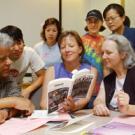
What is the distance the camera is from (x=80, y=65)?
246cm

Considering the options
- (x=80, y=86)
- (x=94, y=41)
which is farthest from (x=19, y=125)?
(x=94, y=41)

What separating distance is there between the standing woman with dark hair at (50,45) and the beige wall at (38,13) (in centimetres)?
80

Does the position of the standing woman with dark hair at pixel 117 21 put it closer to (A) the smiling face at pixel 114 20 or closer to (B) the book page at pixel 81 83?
(A) the smiling face at pixel 114 20

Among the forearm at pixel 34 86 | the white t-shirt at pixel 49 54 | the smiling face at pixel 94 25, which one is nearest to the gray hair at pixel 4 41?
the forearm at pixel 34 86

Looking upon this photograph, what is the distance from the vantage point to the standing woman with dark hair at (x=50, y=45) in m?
3.42

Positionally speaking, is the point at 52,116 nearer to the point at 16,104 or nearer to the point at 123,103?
the point at 16,104

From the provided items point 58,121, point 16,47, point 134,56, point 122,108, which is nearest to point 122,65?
point 134,56

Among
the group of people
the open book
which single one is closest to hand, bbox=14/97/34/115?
the group of people

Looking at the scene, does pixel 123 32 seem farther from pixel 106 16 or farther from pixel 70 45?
pixel 70 45

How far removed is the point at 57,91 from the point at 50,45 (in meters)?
1.78

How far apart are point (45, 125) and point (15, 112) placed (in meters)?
0.27

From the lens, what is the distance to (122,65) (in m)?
2.25

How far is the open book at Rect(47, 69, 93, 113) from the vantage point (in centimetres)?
173

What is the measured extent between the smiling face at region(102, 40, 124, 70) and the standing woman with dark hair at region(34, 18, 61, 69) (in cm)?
116
